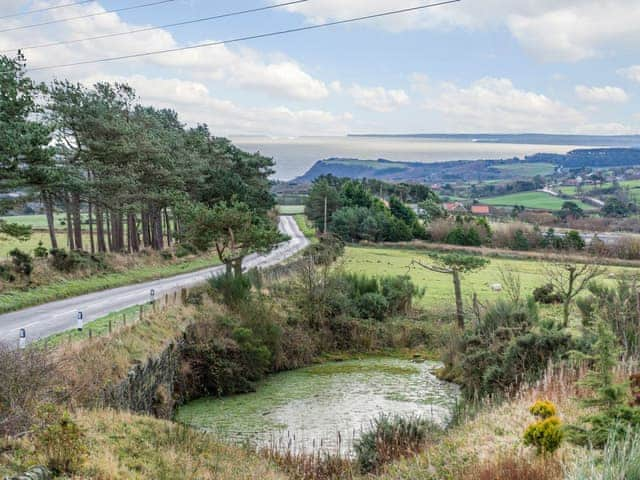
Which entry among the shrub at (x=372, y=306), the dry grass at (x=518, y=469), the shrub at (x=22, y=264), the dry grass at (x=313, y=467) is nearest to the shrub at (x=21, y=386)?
the dry grass at (x=313, y=467)

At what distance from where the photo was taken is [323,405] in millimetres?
19516

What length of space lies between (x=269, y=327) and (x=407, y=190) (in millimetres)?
95735

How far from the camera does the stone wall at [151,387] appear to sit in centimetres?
1335

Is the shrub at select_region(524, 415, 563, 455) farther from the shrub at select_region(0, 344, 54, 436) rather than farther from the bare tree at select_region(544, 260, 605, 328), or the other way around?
the bare tree at select_region(544, 260, 605, 328)

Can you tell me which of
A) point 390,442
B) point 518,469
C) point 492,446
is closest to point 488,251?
point 390,442

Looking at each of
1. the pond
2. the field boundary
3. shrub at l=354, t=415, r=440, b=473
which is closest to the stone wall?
the pond

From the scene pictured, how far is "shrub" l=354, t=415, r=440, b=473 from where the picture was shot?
11672 mm

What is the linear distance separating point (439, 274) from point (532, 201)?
3360 inches

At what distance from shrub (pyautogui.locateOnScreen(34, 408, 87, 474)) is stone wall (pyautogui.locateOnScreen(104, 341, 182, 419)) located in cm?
457

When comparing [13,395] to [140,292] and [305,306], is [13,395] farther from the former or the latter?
[305,306]

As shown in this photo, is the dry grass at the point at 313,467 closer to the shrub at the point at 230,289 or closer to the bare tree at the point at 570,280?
the shrub at the point at 230,289

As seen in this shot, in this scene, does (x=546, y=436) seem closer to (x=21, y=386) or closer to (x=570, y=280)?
(x=21, y=386)

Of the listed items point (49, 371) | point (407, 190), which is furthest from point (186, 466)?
point (407, 190)

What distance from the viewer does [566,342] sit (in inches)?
671
